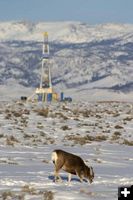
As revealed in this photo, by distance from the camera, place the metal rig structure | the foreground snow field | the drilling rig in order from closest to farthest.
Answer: the foreground snow field, the drilling rig, the metal rig structure

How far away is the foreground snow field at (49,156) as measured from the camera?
48.1ft

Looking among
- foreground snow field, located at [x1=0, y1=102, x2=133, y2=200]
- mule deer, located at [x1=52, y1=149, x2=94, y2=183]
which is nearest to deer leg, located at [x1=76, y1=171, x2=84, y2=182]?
mule deer, located at [x1=52, y1=149, x2=94, y2=183]

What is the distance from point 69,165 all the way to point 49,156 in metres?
7.09

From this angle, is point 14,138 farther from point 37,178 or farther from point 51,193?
point 51,193

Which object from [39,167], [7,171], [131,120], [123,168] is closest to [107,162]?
[123,168]

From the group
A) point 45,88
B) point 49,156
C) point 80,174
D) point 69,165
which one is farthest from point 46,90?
point 69,165

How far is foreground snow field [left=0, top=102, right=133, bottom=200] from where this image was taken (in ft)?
48.1

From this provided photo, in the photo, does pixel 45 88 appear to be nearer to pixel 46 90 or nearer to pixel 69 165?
pixel 46 90

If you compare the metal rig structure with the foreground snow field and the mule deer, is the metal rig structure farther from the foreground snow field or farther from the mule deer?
the mule deer

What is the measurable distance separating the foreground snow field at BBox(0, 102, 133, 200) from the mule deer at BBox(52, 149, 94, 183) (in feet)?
0.77

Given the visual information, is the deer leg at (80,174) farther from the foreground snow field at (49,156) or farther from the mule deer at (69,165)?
the foreground snow field at (49,156)

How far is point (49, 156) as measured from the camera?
23266mm

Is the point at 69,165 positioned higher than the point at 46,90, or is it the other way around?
the point at 69,165

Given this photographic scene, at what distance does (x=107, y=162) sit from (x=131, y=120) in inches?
1119
